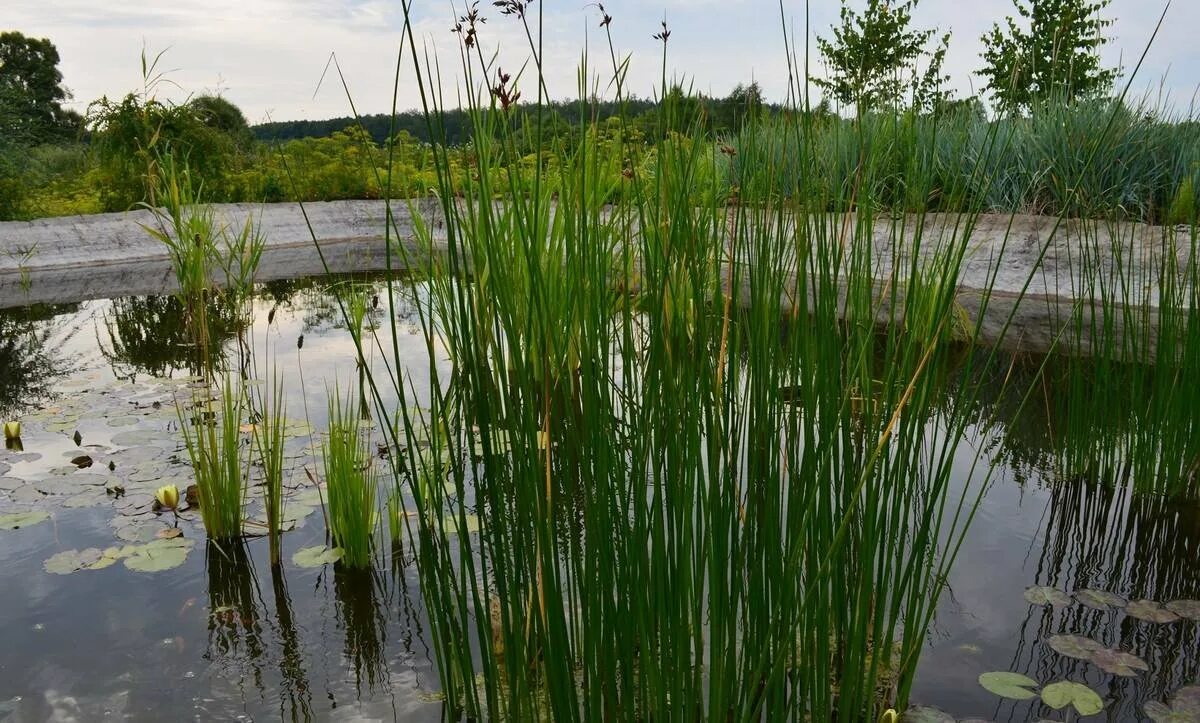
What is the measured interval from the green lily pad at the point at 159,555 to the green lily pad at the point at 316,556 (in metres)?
0.29

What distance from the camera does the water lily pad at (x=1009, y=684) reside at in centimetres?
155

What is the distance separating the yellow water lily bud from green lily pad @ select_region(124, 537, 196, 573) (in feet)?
0.52

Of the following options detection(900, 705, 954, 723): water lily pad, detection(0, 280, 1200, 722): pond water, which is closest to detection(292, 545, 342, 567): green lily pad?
detection(0, 280, 1200, 722): pond water

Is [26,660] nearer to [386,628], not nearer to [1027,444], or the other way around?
[386,628]

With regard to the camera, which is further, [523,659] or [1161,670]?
[1161,670]

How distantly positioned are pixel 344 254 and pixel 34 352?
12.6 ft

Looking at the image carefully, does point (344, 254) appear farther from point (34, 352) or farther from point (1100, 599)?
point (1100, 599)

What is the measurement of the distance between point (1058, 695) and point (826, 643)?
630 millimetres

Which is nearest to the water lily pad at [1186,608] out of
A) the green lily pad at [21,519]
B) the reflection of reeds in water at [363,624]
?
the reflection of reeds in water at [363,624]

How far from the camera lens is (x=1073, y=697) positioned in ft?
4.98

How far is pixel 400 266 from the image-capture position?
7238mm

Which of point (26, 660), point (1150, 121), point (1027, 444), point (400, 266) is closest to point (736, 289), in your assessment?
point (26, 660)

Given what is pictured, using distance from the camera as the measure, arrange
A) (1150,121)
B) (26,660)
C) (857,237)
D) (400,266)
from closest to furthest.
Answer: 1. (857,237)
2. (26,660)
3. (1150,121)
4. (400,266)

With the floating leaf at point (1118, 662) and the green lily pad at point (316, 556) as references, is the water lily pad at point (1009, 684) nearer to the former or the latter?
the floating leaf at point (1118, 662)
